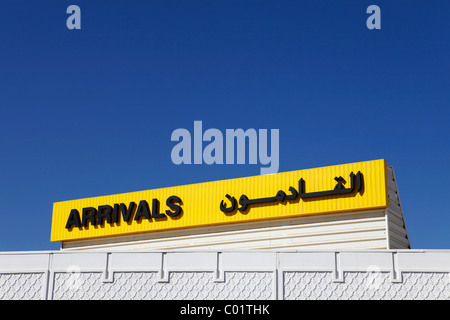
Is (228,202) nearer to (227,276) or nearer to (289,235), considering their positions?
(289,235)

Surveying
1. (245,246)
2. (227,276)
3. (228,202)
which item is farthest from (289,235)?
(227,276)

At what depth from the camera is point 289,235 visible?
983 inches

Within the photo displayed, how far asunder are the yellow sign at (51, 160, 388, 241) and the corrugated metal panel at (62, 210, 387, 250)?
1.27 ft

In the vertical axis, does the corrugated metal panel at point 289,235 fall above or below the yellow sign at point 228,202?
below

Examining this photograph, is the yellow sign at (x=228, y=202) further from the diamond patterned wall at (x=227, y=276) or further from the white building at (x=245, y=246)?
the diamond patterned wall at (x=227, y=276)

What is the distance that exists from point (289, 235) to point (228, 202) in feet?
10.7

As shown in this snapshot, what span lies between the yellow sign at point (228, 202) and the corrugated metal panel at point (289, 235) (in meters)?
0.39

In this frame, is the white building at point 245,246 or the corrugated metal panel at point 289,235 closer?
the white building at point 245,246

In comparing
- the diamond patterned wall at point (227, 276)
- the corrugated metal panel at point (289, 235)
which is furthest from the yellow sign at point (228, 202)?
the diamond patterned wall at point (227, 276)

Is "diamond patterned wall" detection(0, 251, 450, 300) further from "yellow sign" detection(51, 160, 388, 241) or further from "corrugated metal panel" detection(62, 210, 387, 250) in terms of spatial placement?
"yellow sign" detection(51, 160, 388, 241)

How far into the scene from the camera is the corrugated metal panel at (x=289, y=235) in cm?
2347
